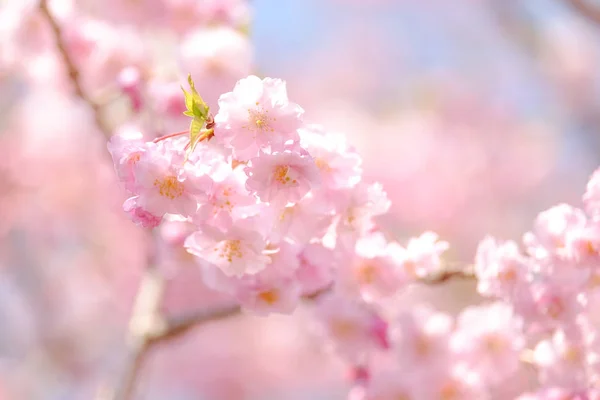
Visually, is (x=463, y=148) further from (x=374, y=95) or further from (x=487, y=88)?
(x=374, y=95)

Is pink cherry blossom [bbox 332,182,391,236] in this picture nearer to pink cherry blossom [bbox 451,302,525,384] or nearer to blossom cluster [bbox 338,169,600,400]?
blossom cluster [bbox 338,169,600,400]

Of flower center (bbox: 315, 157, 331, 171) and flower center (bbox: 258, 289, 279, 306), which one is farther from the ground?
flower center (bbox: 315, 157, 331, 171)

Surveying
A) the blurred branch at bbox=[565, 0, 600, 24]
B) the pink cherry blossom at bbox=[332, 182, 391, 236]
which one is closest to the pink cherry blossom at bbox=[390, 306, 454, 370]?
the pink cherry blossom at bbox=[332, 182, 391, 236]

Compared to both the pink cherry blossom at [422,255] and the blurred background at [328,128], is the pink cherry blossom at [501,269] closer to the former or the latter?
the pink cherry blossom at [422,255]

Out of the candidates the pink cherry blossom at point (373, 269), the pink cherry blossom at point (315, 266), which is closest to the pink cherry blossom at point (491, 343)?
the pink cherry blossom at point (373, 269)

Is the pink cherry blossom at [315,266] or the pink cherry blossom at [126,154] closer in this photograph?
the pink cherry blossom at [126,154]

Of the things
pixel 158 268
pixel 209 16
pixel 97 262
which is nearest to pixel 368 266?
pixel 158 268

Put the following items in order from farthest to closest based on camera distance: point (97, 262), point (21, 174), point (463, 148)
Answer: point (463, 148)
point (97, 262)
point (21, 174)
